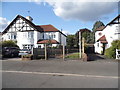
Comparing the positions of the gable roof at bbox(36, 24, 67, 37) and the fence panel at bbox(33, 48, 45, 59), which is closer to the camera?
the fence panel at bbox(33, 48, 45, 59)

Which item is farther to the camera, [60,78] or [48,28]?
[48,28]

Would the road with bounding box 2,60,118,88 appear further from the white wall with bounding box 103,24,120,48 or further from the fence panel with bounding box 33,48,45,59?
the white wall with bounding box 103,24,120,48

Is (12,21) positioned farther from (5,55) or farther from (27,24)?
(5,55)

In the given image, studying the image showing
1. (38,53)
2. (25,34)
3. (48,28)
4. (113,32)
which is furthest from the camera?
(48,28)

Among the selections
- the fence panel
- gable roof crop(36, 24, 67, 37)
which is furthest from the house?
the fence panel

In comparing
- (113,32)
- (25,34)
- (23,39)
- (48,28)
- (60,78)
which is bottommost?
(60,78)

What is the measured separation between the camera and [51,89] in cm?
584

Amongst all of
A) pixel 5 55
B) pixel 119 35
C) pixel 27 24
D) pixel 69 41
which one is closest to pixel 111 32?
pixel 119 35

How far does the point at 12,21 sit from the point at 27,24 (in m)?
4.35

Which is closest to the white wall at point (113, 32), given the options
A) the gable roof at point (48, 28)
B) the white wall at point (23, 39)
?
the gable roof at point (48, 28)

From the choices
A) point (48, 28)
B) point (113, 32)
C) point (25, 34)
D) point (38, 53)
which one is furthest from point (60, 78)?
point (48, 28)

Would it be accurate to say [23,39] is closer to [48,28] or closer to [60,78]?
[48,28]

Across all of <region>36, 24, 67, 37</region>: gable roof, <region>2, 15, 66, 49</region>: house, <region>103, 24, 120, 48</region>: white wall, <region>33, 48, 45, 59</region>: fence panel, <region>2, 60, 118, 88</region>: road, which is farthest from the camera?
<region>36, 24, 67, 37</region>: gable roof

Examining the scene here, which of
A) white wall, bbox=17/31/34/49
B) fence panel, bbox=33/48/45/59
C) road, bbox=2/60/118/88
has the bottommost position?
road, bbox=2/60/118/88
